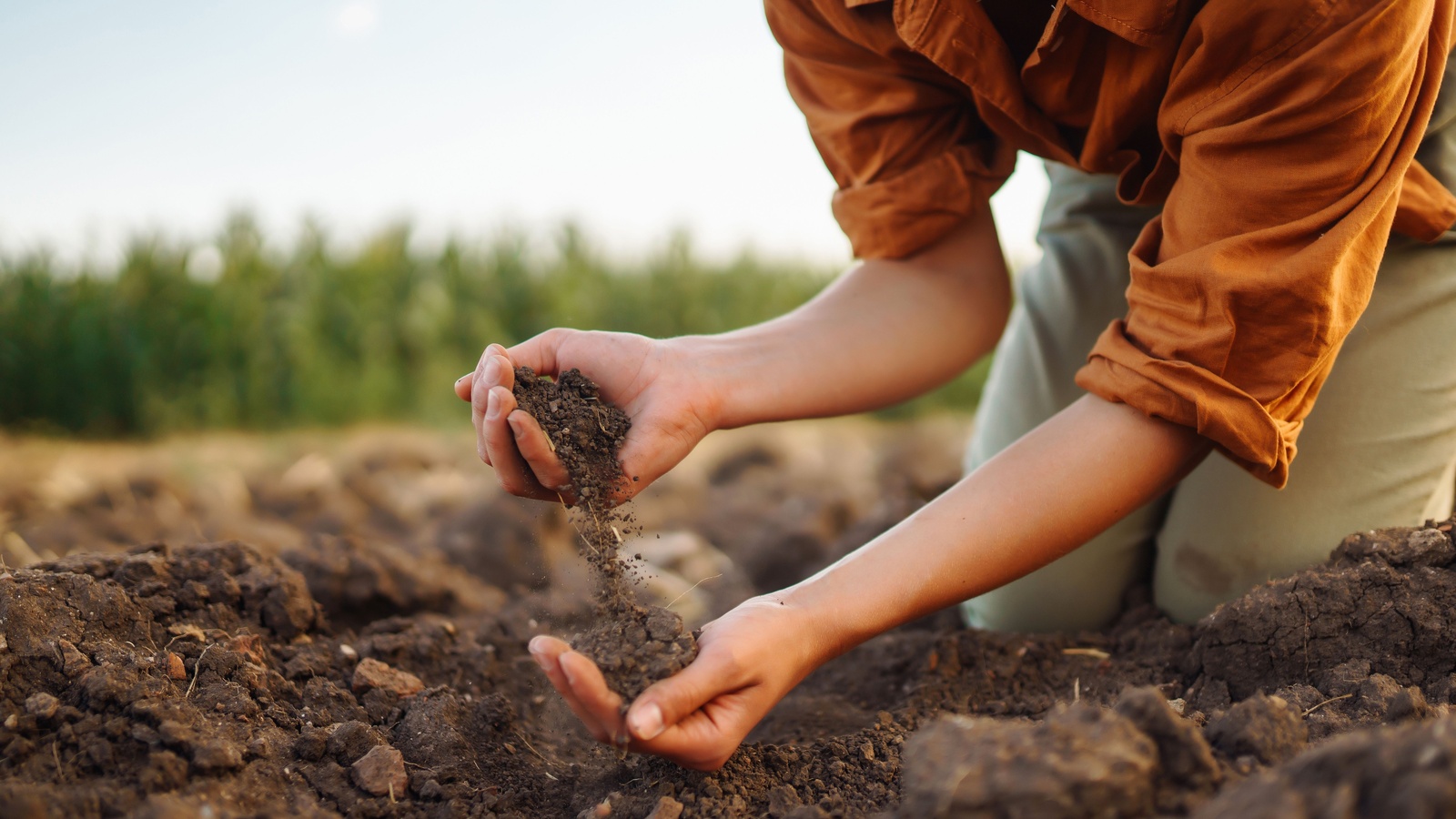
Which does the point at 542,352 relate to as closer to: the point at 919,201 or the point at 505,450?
the point at 505,450

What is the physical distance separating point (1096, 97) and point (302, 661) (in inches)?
64.9

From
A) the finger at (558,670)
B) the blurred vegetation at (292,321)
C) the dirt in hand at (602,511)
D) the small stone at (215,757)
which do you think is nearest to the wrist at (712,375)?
the dirt in hand at (602,511)

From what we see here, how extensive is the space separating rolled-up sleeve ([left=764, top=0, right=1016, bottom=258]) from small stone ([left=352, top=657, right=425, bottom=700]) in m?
1.19

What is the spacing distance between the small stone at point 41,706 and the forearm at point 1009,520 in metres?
1.00

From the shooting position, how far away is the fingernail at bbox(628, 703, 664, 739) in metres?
1.17

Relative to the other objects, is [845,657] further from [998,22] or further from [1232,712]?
[998,22]

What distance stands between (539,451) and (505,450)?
0.06m

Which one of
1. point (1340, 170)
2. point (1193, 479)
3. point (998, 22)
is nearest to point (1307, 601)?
point (1193, 479)

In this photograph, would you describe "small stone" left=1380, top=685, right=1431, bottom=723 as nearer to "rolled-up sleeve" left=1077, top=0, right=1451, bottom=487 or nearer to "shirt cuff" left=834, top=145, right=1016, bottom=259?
"rolled-up sleeve" left=1077, top=0, right=1451, bottom=487

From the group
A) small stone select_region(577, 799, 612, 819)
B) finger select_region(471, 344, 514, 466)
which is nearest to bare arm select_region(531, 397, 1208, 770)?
small stone select_region(577, 799, 612, 819)

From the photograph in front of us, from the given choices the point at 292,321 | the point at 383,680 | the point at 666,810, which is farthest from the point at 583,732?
the point at 292,321

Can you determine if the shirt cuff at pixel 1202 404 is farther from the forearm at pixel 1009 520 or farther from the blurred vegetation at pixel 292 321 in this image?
the blurred vegetation at pixel 292 321

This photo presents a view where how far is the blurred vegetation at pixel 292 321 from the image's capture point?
415 centimetres

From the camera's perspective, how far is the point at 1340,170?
129 cm
